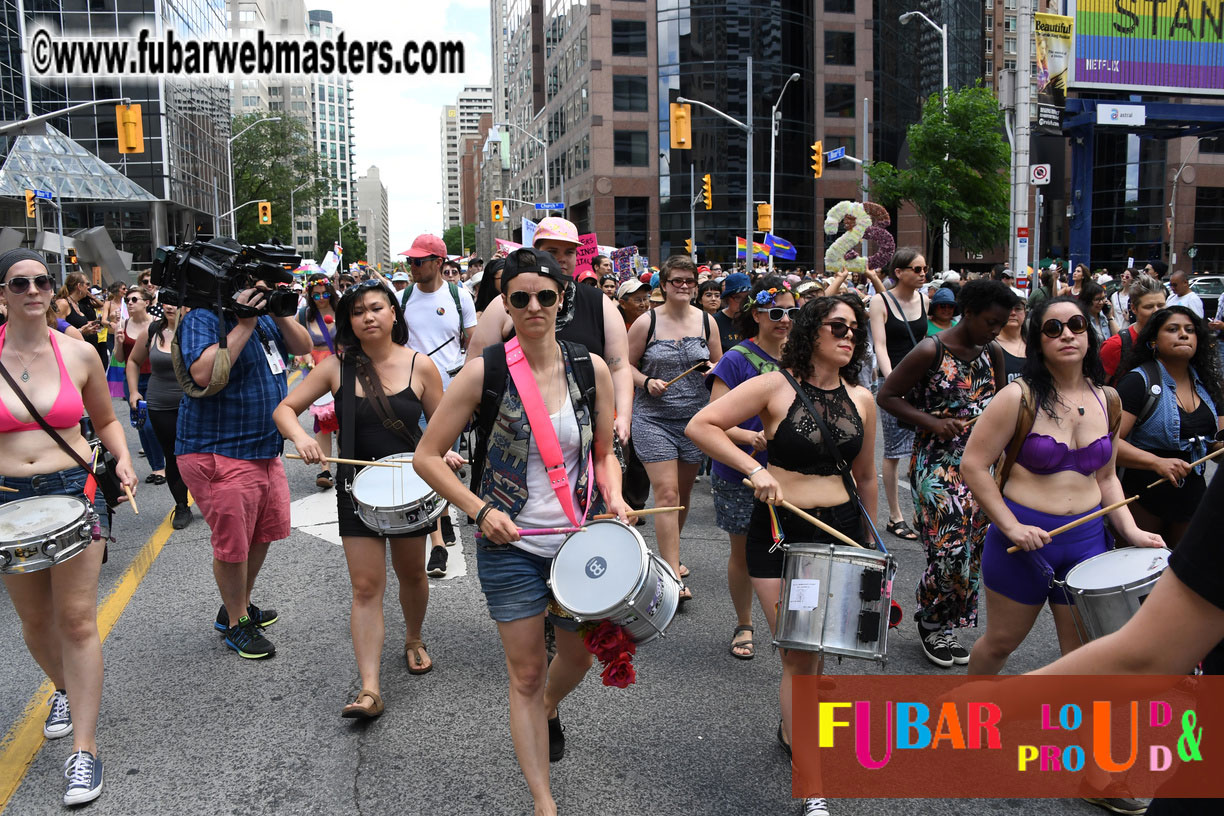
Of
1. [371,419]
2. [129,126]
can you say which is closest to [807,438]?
[371,419]

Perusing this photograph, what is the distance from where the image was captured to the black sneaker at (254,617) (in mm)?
5316

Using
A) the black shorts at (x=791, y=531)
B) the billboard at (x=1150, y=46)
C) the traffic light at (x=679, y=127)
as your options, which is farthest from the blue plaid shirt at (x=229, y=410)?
the billboard at (x=1150, y=46)

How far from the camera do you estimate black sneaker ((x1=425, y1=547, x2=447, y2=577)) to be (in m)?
6.44

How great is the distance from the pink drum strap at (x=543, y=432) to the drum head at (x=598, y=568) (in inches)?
Result: 6.8

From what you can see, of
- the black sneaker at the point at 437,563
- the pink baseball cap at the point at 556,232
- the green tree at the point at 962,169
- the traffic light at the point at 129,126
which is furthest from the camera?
the green tree at the point at 962,169

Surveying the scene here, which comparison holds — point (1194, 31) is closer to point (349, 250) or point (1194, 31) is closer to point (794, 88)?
point (794, 88)

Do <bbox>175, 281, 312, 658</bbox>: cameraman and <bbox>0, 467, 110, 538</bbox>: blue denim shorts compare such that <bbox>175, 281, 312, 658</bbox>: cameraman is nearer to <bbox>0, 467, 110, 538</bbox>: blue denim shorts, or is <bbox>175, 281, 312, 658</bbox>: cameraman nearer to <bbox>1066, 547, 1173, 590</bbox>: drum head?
<bbox>0, 467, 110, 538</bbox>: blue denim shorts

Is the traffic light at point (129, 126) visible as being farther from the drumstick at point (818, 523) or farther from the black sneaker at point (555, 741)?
the drumstick at point (818, 523)

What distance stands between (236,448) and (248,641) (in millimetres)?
1040

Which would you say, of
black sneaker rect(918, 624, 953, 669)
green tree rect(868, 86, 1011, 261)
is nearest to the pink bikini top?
black sneaker rect(918, 624, 953, 669)

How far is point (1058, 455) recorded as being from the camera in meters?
3.73

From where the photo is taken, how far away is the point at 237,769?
150 inches

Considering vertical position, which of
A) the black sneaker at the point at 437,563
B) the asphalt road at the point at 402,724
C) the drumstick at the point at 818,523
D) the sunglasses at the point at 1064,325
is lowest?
the asphalt road at the point at 402,724

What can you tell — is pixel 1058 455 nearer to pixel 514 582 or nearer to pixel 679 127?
pixel 514 582
